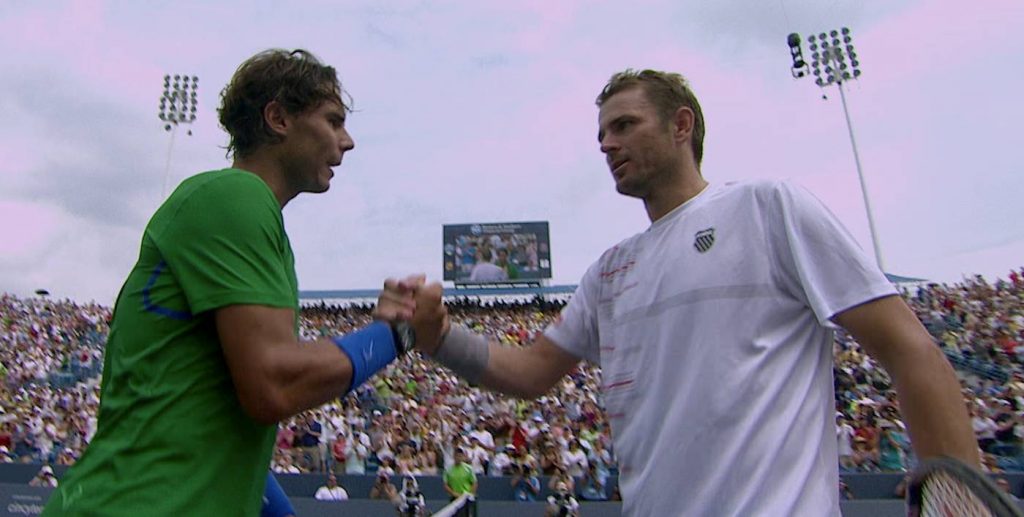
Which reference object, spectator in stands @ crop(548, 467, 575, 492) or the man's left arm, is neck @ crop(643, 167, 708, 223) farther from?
spectator in stands @ crop(548, 467, 575, 492)

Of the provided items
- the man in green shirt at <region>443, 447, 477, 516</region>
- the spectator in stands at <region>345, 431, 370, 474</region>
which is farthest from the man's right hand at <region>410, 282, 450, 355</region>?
the spectator in stands at <region>345, 431, 370, 474</region>

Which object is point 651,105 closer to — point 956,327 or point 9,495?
point 9,495

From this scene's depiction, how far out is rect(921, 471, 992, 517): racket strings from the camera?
1.53m

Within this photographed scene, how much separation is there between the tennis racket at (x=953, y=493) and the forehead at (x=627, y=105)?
4.62 feet

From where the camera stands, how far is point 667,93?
2686 millimetres

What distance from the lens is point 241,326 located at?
178cm

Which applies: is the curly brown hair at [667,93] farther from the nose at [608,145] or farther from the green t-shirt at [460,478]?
the green t-shirt at [460,478]

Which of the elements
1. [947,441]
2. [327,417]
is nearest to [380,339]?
[947,441]

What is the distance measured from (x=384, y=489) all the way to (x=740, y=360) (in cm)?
1129

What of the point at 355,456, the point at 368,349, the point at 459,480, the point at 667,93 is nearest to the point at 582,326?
the point at 667,93

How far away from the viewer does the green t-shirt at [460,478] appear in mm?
12055

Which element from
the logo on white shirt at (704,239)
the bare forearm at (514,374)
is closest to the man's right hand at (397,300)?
the bare forearm at (514,374)

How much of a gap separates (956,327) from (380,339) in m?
22.2

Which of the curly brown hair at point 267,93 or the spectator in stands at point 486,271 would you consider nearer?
the curly brown hair at point 267,93
